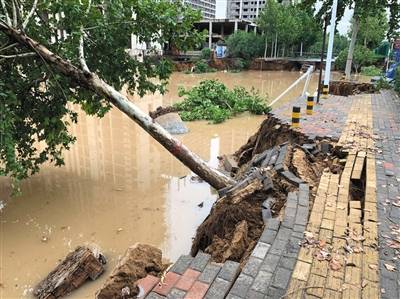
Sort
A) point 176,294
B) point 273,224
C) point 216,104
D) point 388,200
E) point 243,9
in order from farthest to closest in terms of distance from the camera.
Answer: point 243,9, point 216,104, point 388,200, point 273,224, point 176,294

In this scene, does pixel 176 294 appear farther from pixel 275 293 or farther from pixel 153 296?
pixel 275 293

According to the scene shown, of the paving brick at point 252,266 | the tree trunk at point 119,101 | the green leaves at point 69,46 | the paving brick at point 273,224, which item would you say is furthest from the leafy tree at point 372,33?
the paving brick at point 252,266

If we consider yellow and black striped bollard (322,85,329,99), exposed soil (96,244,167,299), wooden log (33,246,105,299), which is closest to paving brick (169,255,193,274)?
exposed soil (96,244,167,299)

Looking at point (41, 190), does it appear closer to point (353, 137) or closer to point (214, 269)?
point (214, 269)

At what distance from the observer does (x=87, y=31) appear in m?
6.68

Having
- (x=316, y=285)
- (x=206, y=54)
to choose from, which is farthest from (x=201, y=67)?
(x=316, y=285)

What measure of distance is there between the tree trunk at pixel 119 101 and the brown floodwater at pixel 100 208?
1159mm

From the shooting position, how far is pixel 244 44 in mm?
44375

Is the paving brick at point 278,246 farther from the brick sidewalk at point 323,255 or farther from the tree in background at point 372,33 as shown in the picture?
the tree in background at point 372,33

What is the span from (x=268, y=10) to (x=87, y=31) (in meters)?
39.5

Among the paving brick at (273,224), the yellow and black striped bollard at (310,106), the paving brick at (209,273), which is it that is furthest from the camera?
the yellow and black striped bollard at (310,106)

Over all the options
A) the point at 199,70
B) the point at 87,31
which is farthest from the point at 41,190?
the point at 199,70

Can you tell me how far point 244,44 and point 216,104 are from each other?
99.7 ft

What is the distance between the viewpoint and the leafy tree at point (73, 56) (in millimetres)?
5840
